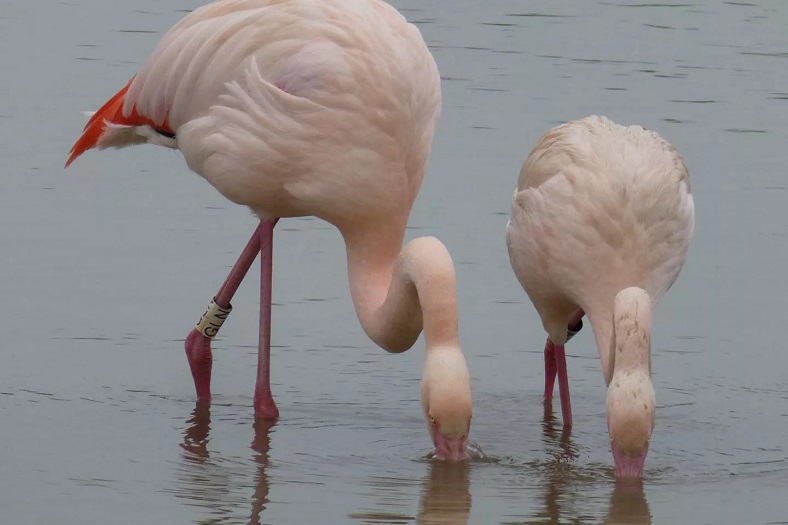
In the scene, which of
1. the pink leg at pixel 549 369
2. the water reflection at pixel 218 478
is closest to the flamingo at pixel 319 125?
the water reflection at pixel 218 478

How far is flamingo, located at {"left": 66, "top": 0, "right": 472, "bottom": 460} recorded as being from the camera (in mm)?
8180

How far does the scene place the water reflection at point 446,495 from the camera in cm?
704

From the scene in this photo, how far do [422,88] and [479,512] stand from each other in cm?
209

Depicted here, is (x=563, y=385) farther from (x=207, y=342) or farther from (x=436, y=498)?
(x=207, y=342)

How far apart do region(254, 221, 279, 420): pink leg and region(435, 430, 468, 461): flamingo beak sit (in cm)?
120

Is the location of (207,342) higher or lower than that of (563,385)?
lower

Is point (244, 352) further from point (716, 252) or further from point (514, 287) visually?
point (716, 252)

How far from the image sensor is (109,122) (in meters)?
9.26

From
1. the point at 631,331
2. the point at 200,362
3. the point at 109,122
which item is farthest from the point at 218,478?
the point at 109,122

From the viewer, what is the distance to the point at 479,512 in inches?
280

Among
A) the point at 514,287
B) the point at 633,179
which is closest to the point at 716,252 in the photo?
the point at 514,287

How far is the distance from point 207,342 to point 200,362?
185 mm

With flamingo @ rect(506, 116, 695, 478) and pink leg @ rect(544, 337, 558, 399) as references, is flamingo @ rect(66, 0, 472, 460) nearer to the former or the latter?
flamingo @ rect(506, 116, 695, 478)

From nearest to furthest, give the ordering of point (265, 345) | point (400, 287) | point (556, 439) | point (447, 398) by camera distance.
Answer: point (447, 398) < point (400, 287) < point (556, 439) < point (265, 345)
